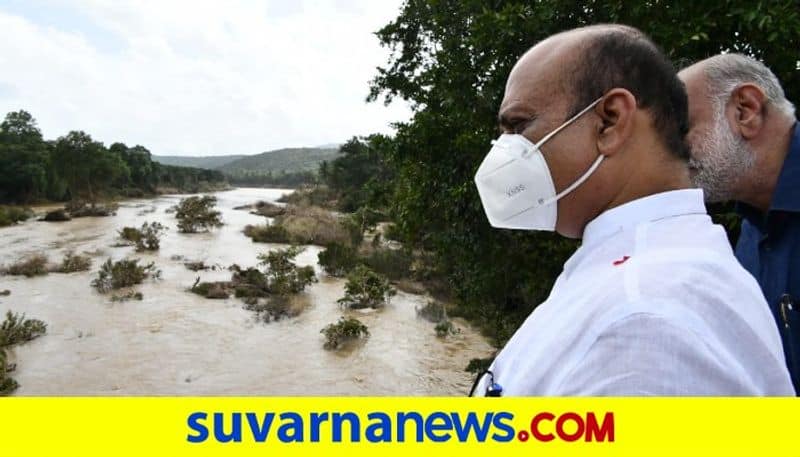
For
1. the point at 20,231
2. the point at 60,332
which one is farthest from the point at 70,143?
the point at 60,332

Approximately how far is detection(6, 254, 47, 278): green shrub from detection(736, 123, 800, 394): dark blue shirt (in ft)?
63.7

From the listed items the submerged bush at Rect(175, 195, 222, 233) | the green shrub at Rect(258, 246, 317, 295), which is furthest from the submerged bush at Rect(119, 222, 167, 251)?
the green shrub at Rect(258, 246, 317, 295)

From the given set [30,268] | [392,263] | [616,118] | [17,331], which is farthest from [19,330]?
[616,118]

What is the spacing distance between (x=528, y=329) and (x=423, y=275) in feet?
50.5

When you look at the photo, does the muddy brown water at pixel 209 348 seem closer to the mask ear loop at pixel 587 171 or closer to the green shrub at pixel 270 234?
the mask ear loop at pixel 587 171

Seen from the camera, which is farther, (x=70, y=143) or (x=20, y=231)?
(x=70, y=143)

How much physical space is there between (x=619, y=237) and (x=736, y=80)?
123 centimetres

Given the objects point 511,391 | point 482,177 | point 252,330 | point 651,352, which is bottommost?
point 252,330

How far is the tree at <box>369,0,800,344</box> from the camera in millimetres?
3420

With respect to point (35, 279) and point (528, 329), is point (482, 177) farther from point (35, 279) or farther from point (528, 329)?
point (35, 279)

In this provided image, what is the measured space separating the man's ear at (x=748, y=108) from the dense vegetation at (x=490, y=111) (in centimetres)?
170

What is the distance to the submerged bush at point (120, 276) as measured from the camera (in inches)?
584

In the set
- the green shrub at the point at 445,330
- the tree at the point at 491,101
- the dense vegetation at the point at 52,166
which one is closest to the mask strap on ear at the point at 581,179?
the tree at the point at 491,101

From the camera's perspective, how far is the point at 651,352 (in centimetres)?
73
